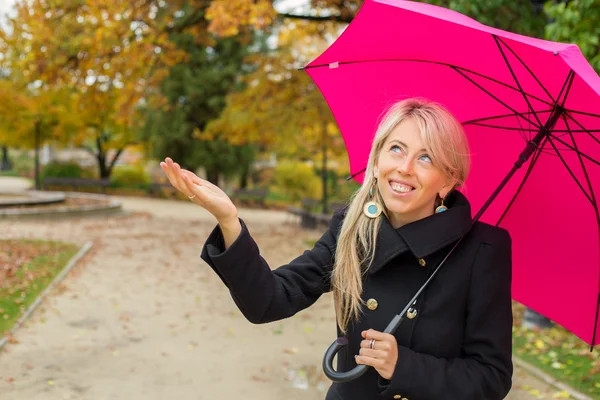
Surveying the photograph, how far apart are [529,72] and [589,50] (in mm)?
3560

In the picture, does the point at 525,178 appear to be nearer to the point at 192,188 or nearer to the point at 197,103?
the point at 192,188

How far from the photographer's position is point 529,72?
7.00 feet

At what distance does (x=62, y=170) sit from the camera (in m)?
32.2

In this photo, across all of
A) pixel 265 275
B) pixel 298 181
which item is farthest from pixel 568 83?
pixel 298 181

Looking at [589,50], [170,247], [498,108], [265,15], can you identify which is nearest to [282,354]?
[589,50]

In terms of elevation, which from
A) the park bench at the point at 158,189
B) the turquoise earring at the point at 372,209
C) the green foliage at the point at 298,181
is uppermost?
the turquoise earring at the point at 372,209

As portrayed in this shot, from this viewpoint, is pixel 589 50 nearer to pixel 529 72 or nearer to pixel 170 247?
pixel 529 72

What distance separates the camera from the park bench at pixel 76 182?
29656 mm

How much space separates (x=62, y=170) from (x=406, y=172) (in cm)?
3272

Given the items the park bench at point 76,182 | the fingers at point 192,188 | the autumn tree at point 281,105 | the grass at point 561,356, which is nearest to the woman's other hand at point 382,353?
the fingers at point 192,188

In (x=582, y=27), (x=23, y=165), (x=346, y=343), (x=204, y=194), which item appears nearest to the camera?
(x=204, y=194)

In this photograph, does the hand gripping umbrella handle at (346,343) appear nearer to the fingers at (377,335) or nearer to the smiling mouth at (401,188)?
the fingers at (377,335)

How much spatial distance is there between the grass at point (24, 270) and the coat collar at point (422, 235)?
218 inches

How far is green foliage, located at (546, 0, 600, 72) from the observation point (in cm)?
516
